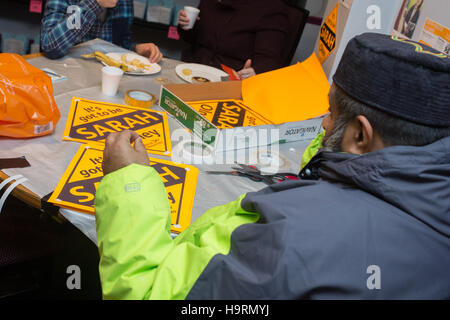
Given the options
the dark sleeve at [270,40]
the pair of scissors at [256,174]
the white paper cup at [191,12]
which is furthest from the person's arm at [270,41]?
the pair of scissors at [256,174]

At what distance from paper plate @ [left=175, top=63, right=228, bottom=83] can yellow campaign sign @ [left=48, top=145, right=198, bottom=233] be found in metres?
0.78

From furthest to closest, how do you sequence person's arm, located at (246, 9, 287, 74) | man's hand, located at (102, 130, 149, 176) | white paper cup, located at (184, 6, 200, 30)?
person's arm, located at (246, 9, 287, 74) → white paper cup, located at (184, 6, 200, 30) → man's hand, located at (102, 130, 149, 176)

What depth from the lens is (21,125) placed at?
1.12 meters

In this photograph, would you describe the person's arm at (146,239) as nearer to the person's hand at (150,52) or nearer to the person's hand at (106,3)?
the person's hand at (150,52)

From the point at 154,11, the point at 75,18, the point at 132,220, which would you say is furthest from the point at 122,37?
the point at 132,220

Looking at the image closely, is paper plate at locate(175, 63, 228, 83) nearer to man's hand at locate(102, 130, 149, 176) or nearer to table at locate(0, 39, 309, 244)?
table at locate(0, 39, 309, 244)

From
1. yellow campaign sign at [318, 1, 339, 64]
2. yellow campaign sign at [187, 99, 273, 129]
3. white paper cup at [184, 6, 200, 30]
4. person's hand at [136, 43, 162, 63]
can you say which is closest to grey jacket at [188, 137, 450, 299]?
yellow campaign sign at [187, 99, 273, 129]

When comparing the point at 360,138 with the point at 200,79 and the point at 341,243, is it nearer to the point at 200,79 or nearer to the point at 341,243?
the point at 341,243

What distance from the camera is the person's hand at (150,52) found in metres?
1.97

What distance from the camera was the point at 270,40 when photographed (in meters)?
2.60

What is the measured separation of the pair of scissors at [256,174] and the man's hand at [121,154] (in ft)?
0.89

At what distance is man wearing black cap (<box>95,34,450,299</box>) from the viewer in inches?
23.6

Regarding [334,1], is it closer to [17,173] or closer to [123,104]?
[123,104]
